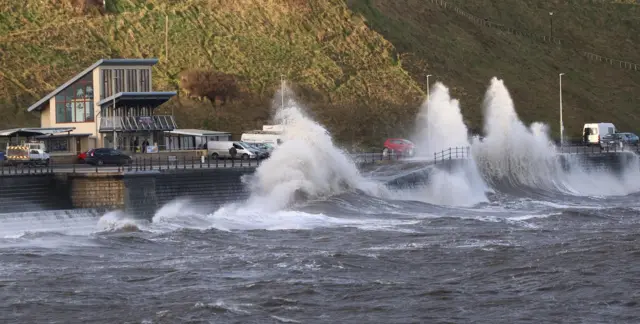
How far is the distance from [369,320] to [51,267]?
11.9 meters

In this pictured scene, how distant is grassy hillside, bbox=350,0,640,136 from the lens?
107125 mm

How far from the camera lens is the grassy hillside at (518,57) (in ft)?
351

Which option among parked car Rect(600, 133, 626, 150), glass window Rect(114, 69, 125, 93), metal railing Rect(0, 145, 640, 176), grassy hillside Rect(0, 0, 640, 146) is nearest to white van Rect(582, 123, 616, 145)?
parked car Rect(600, 133, 626, 150)

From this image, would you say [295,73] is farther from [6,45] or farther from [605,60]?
[605,60]

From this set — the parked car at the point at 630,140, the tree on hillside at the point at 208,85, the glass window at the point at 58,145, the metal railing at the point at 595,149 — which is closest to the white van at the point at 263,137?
the glass window at the point at 58,145

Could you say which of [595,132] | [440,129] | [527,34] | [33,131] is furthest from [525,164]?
[527,34]

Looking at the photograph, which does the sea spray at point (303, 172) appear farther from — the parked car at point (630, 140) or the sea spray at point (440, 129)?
the parked car at point (630, 140)

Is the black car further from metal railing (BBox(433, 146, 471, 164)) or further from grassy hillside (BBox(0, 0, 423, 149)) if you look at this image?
grassy hillside (BBox(0, 0, 423, 149))

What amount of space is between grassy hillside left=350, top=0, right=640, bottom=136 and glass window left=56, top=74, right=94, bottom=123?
3626 centimetres

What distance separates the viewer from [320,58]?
100812mm

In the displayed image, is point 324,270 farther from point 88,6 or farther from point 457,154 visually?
point 88,6

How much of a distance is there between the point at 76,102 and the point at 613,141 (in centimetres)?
3923

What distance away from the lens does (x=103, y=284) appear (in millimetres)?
33500

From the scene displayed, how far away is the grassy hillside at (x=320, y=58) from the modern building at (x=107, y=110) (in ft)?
28.1
